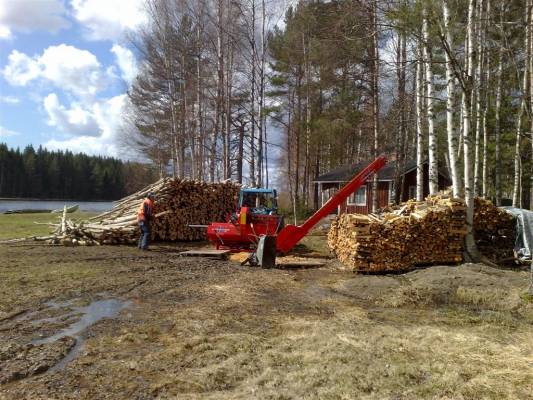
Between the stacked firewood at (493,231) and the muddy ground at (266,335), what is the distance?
6.61 feet

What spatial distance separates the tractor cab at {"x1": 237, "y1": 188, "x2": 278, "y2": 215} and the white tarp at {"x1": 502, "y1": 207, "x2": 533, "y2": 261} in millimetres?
6710

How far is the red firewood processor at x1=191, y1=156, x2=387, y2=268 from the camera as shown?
37.7 feet

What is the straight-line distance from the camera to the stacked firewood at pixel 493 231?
11.8 meters

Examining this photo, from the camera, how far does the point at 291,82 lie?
100 feet

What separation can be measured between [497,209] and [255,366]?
940cm

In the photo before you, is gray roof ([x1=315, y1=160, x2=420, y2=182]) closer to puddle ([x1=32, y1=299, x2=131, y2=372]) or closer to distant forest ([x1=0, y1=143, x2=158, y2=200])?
puddle ([x1=32, y1=299, x2=131, y2=372])

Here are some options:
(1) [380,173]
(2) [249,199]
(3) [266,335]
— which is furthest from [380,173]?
(3) [266,335]

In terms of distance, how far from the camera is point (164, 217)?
1683cm

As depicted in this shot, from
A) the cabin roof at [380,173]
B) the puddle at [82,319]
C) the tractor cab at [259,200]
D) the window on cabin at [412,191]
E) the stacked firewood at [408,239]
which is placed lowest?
the puddle at [82,319]

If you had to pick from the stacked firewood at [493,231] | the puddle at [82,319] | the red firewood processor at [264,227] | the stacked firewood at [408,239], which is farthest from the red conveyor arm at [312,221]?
the puddle at [82,319]

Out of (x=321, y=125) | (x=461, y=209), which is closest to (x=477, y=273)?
(x=461, y=209)

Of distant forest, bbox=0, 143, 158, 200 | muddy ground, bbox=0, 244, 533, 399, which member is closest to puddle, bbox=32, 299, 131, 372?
muddy ground, bbox=0, 244, 533, 399

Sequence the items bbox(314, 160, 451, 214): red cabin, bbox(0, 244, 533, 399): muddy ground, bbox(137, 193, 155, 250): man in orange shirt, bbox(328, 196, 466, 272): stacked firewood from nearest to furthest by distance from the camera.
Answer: bbox(0, 244, 533, 399): muddy ground, bbox(328, 196, 466, 272): stacked firewood, bbox(137, 193, 155, 250): man in orange shirt, bbox(314, 160, 451, 214): red cabin

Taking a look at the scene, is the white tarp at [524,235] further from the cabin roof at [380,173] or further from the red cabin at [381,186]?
the red cabin at [381,186]
